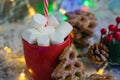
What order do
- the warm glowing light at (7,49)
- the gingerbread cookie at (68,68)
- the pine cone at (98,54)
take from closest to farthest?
the gingerbread cookie at (68,68)
the pine cone at (98,54)
the warm glowing light at (7,49)

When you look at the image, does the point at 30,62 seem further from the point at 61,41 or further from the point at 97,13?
the point at 97,13

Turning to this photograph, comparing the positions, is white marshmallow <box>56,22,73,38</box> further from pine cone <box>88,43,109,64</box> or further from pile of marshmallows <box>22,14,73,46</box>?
pine cone <box>88,43,109,64</box>

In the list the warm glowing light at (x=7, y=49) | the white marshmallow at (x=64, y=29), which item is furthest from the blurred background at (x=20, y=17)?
the white marshmallow at (x=64, y=29)

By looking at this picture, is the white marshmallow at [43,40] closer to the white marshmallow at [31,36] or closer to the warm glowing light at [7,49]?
the white marshmallow at [31,36]

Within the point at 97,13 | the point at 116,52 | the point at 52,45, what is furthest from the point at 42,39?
the point at 97,13

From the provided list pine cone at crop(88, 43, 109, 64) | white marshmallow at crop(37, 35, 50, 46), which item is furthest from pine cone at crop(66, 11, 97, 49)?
white marshmallow at crop(37, 35, 50, 46)
